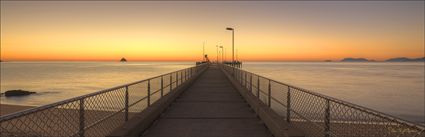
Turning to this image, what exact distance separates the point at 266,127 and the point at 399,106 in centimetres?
3378

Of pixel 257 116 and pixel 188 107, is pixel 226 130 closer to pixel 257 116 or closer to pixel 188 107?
pixel 257 116

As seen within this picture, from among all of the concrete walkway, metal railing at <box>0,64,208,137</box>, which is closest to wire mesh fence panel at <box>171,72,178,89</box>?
metal railing at <box>0,64,208,137</box>

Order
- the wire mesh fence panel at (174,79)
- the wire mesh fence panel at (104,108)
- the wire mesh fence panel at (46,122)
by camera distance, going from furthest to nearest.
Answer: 1. the wire mesh fence panel at (174,79)
2. the wire mesh fence panel at (104,108)
3. the wire mesh fence panel at (46,122)

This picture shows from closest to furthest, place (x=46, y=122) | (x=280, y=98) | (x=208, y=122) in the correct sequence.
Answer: (x=46, y=122)
(x=208, y=122)
(x=280, y=98)

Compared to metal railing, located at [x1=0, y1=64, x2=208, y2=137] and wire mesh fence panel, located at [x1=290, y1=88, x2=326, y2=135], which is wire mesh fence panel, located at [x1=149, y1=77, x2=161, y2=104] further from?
wire mesh fence panel, located at [x1=290, y1=88, x2=326, y2=135]

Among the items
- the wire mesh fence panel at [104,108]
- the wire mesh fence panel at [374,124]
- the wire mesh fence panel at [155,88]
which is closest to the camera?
the wire mesh fence panel at [374,124]

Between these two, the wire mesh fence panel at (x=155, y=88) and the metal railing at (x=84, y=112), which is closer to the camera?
the metal railing at (x=84, y=112)

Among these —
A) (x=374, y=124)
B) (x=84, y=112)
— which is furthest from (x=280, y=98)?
(x=374, y=124)

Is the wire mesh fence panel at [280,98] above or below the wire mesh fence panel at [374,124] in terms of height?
below

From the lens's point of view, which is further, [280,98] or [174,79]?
[280,98]

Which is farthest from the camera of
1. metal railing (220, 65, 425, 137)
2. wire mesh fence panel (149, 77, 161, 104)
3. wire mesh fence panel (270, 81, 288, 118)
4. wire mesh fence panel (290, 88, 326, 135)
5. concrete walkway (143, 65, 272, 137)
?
wire mesh fence panel (149, 77, 161, 104)

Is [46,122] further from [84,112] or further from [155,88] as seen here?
[155,88]

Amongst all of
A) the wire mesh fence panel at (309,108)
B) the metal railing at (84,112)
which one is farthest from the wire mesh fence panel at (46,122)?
the wire mesh fence panel at (309,108)

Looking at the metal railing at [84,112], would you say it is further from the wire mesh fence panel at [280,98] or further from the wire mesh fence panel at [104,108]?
the wire mesh fence panel at [280,98]
